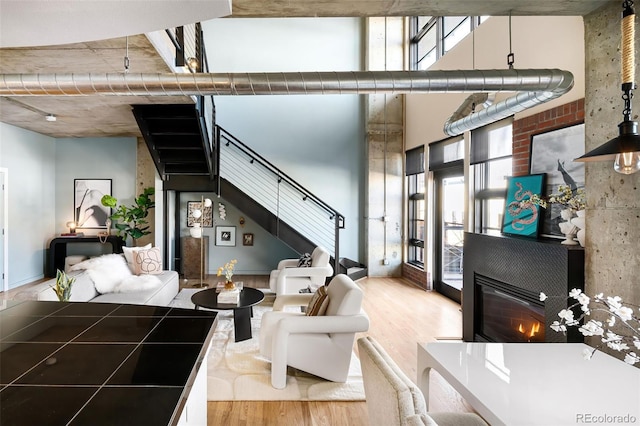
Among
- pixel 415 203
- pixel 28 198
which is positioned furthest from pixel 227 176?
pixel 415 203

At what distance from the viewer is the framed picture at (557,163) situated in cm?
317

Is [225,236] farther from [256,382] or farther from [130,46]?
[256,382]

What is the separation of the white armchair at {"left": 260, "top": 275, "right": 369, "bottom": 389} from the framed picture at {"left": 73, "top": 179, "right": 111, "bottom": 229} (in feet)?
19.2

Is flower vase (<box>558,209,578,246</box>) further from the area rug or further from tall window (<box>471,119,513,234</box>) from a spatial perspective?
the area rug

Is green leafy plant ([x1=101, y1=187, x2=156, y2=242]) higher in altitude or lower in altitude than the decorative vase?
higher

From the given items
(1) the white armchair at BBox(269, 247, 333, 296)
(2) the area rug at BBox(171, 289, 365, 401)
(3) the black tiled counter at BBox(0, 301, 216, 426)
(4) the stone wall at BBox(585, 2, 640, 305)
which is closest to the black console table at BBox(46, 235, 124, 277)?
(1) the white armchair at BBox(269, 247, 333, 296)

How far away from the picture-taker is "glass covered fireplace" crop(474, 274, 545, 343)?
2.93 meters

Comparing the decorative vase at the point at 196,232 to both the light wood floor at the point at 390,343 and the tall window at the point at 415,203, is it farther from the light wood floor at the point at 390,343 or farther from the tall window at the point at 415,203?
the tall window at the point at 415,203

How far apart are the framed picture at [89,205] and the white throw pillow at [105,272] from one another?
10.6 ft

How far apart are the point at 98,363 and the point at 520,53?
4807 mm

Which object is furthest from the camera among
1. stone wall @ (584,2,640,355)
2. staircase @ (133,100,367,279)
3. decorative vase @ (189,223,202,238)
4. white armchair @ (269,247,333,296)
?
decorative vase @ (189,223,202,238)

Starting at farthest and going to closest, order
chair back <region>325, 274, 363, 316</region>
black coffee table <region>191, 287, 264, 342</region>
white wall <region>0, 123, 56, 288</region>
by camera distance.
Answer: white wall <region>0, 123, 56, 288</region> < black coffee table <region>191, 287, 264, 342</region> < chair back <region>325, 274, 363, 316</region>

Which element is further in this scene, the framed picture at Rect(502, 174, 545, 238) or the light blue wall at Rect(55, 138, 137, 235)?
the light blue wall at Rect(55, 138, 137, 235)

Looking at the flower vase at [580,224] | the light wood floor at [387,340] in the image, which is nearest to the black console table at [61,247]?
the light wood floor at [387,340]
